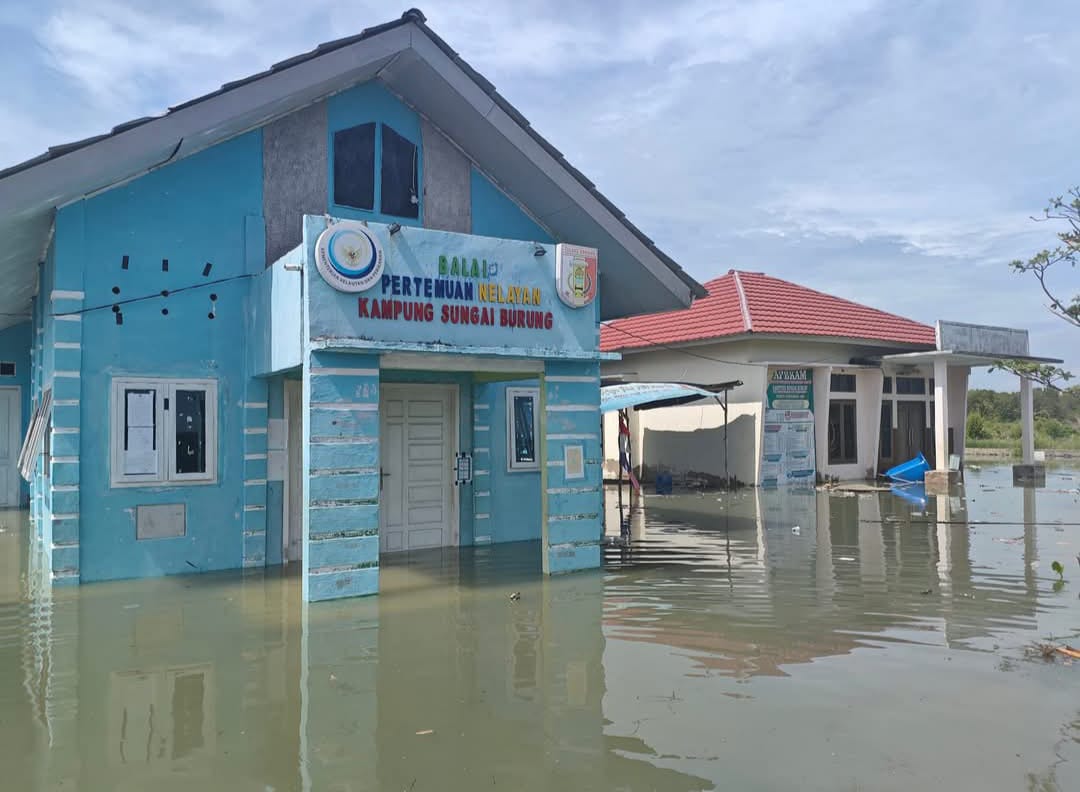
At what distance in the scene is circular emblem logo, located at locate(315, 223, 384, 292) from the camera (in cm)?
789

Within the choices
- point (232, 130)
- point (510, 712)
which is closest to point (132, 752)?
point (510, 712)

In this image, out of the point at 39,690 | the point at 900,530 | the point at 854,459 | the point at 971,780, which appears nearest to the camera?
the point at 971,780

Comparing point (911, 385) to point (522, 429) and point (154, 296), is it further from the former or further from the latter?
point (154, 296)

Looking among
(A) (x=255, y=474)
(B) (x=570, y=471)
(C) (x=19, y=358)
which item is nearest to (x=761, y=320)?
(B) (x=570, y=471)

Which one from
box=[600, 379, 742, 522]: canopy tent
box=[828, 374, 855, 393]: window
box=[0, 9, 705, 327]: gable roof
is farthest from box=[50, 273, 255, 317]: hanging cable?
box=[828, 374, 855, 393]: window

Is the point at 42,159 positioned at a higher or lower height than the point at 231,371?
higher

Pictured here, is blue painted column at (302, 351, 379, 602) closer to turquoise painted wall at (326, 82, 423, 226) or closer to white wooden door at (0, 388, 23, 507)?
turquoise painted wall at (326, 82, 423, 226)

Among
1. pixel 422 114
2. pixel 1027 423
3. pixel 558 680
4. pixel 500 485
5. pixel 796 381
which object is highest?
pixel 422 114

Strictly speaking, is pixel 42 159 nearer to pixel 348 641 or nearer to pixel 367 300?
pixel 367 300

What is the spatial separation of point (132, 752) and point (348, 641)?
2.25m

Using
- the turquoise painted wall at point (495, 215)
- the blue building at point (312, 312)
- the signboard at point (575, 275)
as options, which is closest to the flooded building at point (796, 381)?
the turquoise painted wall at point (495, 215)

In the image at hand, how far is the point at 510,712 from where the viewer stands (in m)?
5.01

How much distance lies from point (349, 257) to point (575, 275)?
2.60 metres

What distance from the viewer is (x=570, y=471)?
9469 mm
